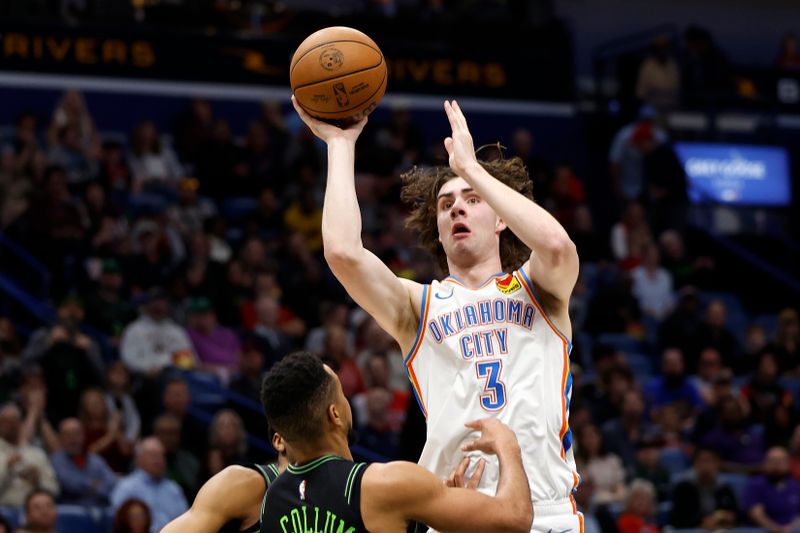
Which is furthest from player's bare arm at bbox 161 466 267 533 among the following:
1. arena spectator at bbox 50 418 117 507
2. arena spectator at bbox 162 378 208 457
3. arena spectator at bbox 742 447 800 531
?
arena spectator at bbox 742 447 800 531

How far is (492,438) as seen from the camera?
15.5 ft

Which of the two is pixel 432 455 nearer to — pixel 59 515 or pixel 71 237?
pixel 59 515

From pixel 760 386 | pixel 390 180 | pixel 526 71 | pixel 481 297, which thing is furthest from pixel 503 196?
pixel 526 71

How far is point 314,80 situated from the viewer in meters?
5.21

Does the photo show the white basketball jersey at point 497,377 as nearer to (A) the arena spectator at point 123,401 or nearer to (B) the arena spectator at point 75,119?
(A) the arena spectator at point 123,401

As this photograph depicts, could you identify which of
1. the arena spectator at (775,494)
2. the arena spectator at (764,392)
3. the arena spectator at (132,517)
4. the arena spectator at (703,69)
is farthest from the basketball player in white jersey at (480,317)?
the arena spectator at (703,69)

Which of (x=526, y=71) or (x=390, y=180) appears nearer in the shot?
(x=390, y=180)

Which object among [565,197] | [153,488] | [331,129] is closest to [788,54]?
[565,197]

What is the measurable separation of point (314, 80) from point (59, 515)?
5.65m

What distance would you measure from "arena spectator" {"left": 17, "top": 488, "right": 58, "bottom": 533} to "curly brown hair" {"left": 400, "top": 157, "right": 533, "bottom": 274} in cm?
448

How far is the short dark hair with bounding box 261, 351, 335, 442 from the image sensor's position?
15.3ft

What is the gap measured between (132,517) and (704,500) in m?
5.38

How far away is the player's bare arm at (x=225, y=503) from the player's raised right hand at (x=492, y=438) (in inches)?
33.8

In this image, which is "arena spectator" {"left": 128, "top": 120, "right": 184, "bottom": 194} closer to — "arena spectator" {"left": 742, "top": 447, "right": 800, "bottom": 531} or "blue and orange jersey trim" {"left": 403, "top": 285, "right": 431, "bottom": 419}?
"arena spectator" {"left": 742, "top": 447, "right": 800, "bottom": 531}
